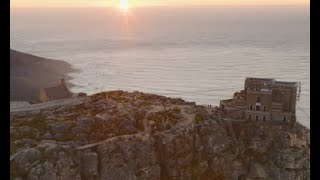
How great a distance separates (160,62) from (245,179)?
77298mm

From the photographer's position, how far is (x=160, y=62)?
105500mm

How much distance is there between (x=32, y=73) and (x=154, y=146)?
219ft

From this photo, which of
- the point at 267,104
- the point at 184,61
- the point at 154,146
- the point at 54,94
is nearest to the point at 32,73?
the point at 184,61

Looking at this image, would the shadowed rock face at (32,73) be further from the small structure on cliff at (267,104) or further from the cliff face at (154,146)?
the small structure on cliff at (267,104)

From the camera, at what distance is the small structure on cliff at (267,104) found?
31250 millimetres

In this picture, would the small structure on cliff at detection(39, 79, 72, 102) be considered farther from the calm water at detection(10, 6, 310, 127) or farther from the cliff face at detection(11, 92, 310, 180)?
the calm water at detection(10, 6, 310, 127)

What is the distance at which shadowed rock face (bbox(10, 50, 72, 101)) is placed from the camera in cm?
7431

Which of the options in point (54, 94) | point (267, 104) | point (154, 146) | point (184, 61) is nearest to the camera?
point (154, 146)

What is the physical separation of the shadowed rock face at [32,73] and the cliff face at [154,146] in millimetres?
38915

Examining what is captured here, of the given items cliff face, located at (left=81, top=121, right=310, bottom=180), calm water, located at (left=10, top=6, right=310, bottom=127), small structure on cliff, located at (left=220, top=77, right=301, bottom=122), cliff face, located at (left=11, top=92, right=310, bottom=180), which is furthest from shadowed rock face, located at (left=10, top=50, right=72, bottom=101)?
small structure on cliff, located at (left=220, top=77, right=301, bottom=122)

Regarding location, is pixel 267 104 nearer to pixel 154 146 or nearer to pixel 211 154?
pixel 211 154

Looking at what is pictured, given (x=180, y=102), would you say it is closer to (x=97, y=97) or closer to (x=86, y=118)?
(x=97, y=97)

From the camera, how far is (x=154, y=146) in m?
28.7
